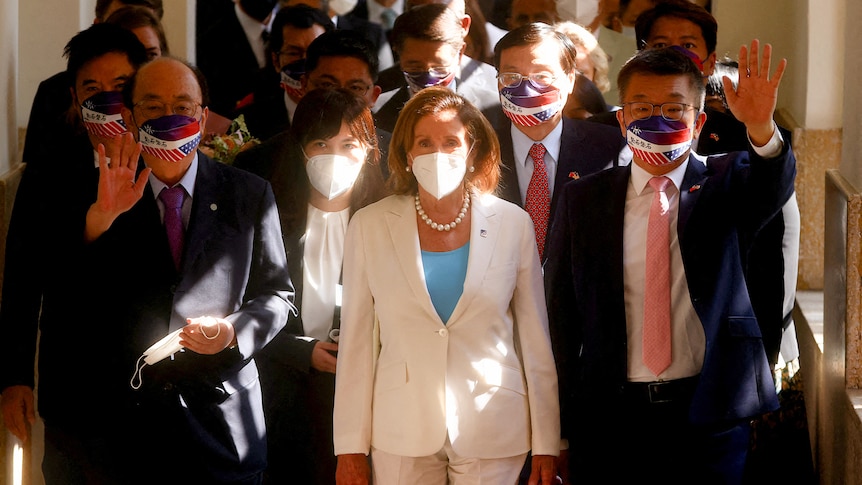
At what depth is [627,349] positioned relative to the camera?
3.97 meters

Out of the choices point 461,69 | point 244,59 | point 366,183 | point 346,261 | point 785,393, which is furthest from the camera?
point 244,59

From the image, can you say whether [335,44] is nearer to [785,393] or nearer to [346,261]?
[346,261]

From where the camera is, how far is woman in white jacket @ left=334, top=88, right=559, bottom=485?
378cm

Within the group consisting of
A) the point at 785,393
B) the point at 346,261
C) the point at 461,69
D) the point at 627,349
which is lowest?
the point at 785,393

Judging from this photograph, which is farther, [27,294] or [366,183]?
[366,183]

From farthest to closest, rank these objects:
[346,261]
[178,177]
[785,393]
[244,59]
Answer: [244,59], [785,393], [178,177], [346,261]

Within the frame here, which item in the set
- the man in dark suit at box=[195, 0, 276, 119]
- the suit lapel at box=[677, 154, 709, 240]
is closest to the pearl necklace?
the suit lapel at box=[677, 154, 709, 240]

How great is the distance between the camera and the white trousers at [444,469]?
12.3 ft

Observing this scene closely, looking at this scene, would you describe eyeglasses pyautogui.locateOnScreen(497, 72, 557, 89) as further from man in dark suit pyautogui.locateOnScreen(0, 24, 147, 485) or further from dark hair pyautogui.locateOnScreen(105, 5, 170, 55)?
dark hair pyautogui.locateOnScreen(105, 5, 170, 55)

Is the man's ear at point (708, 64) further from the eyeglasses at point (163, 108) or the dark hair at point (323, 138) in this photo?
the eyeglasses at point (163, 108)

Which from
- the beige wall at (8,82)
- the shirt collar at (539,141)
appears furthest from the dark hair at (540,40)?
the beige wall at (8,82)

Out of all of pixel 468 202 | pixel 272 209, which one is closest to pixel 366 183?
pixel 272 209

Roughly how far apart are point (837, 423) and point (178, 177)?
256 cm

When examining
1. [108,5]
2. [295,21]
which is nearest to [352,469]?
[295,21]
